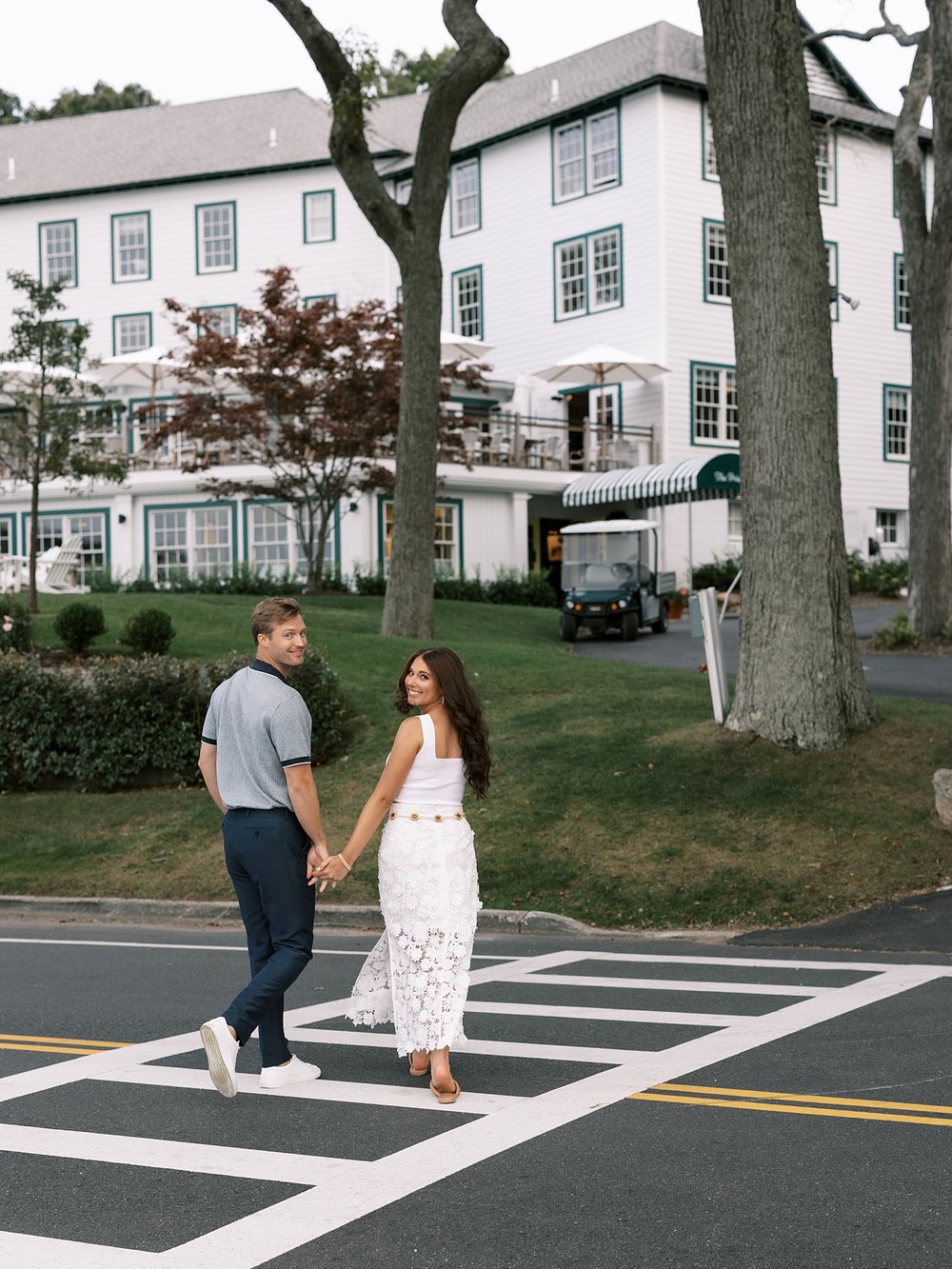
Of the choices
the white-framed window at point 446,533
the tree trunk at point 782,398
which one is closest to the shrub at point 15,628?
the tree trunk at point 782,398

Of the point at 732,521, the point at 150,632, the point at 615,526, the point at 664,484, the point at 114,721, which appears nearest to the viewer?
the point at 114,721

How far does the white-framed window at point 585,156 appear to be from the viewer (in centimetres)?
3994

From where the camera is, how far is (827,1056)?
7020 mm

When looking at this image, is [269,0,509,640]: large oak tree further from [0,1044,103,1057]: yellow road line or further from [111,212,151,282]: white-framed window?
[111,212,151,282]: white-framed window

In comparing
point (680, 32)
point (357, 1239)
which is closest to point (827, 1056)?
point (357, 1239)

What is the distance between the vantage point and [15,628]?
20.6 meters

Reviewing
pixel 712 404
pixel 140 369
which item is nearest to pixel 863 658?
pixel 712 404

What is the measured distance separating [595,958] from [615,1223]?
541cm

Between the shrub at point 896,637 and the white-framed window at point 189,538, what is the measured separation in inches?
733

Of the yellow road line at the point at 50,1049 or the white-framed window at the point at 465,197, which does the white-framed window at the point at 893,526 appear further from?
the yellow road line at the point at 50,1049

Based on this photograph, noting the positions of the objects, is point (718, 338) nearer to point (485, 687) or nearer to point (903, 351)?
point (903, 351)

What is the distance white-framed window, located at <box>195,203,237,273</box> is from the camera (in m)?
46.6

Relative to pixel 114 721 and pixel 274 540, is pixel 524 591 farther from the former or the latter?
pixel 114 721

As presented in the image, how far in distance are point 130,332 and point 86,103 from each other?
21060 millimetres
